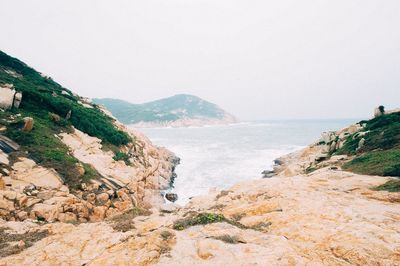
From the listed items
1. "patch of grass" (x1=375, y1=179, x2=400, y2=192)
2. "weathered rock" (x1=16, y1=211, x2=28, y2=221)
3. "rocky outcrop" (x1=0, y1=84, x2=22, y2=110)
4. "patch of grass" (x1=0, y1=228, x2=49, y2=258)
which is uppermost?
"rocky outcrop" (x1=0, y1=84, x2=22, y2=110)

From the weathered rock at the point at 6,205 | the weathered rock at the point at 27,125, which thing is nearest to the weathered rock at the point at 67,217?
the weathered rock at the point at 6,205

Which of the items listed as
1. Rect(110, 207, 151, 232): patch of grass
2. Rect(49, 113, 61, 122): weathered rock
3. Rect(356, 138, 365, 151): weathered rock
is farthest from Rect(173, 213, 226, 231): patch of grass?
Rect(49, 113, 61, 122): weathered rock

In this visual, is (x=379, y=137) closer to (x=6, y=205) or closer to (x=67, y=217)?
(x=67, y=217)

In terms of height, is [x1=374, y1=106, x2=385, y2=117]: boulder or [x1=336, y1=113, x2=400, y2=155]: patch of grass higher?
[x1=374, y1=106, x2=385, y2=117]: boulder

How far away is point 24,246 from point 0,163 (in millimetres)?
10952

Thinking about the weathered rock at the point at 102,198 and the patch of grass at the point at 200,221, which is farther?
the weathered rock at the point at 102,198

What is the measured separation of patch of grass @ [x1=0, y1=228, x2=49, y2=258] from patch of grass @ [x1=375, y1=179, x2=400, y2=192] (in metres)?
16.6

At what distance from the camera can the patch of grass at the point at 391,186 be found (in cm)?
1280

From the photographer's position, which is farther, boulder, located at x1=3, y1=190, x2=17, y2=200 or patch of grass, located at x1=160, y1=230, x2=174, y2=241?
boulder, located at x1=3, y1=190, x2=17, y2=200

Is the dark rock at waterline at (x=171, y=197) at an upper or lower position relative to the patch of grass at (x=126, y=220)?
lower

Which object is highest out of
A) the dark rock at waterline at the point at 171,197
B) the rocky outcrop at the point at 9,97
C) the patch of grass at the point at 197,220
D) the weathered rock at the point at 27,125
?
the rocky outcrop at the point at 9,97

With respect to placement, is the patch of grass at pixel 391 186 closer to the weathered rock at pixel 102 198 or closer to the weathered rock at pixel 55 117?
the weathered rock at pixel 102 198

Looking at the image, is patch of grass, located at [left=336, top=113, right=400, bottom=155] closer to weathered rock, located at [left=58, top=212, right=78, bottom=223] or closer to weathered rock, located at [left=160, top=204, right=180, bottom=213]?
weathered rock, located at [left=160, top=204, right=180, bottom=213]

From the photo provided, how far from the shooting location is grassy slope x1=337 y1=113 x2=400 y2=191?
16469 millimetres
